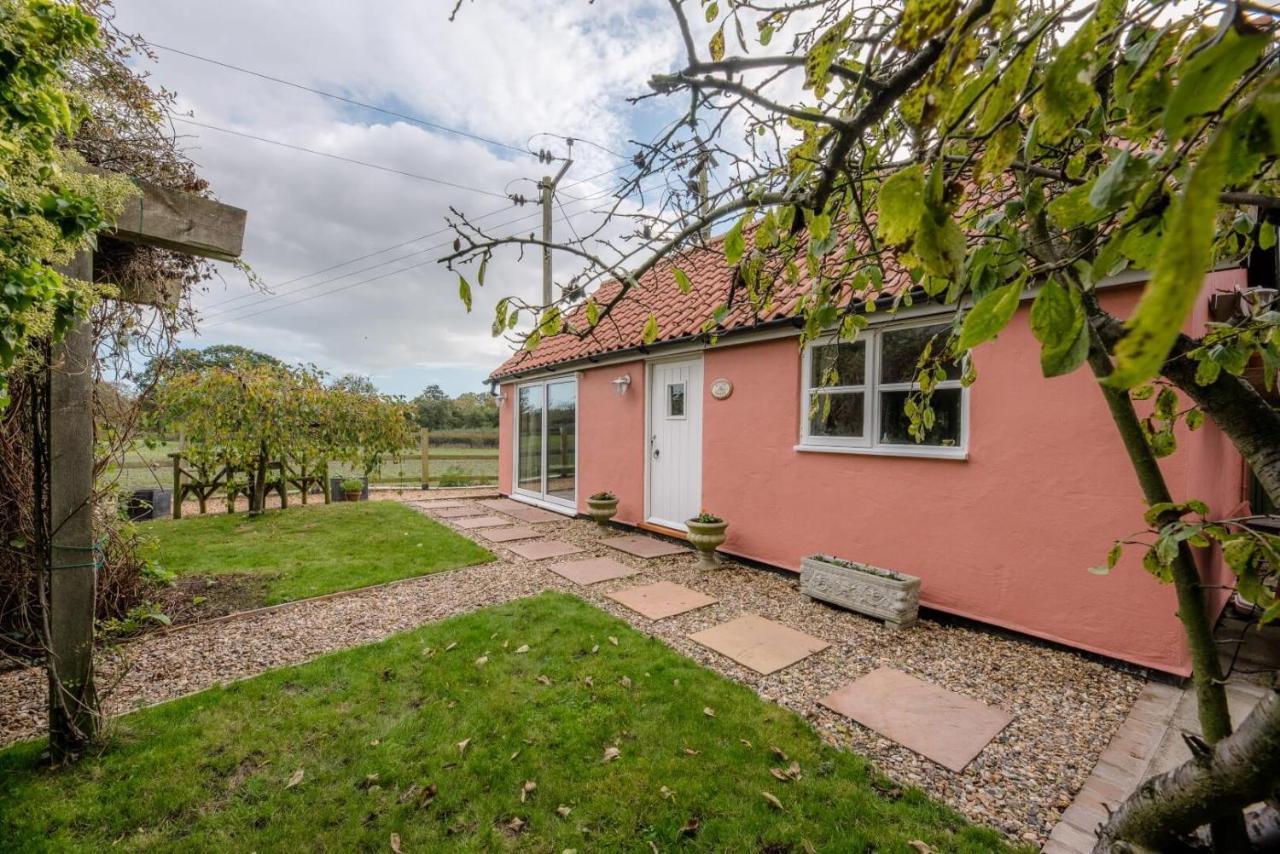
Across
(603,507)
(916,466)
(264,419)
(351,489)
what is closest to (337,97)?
(264,419)

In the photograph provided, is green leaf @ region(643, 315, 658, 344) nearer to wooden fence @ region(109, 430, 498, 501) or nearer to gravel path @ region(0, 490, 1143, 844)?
gravel path @ region(0, 490, 1143, 844)

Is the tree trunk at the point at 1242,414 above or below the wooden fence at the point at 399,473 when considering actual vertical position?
above

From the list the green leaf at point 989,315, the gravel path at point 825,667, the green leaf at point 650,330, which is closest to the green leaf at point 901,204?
the green leaf at point 989,315

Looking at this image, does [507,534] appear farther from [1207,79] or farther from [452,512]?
[1207,79]

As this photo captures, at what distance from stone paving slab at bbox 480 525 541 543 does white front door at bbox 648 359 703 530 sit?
6.13ft

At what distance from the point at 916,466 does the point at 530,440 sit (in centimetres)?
757

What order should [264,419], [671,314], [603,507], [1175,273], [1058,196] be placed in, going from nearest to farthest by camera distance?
[1175,273] → [1058,196] → [671,314] → [603,507] → [264,419]

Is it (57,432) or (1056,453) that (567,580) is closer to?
(57,432)

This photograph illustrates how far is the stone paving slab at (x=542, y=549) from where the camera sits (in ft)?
21.0

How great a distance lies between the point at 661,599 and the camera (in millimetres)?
4785

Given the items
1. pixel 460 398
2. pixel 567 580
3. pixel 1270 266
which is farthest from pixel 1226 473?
pixel 460 398

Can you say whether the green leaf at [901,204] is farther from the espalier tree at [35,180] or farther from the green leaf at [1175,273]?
the espalier tree at [35,180]

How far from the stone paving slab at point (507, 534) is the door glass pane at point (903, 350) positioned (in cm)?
522

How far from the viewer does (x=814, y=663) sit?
3.59 metres
